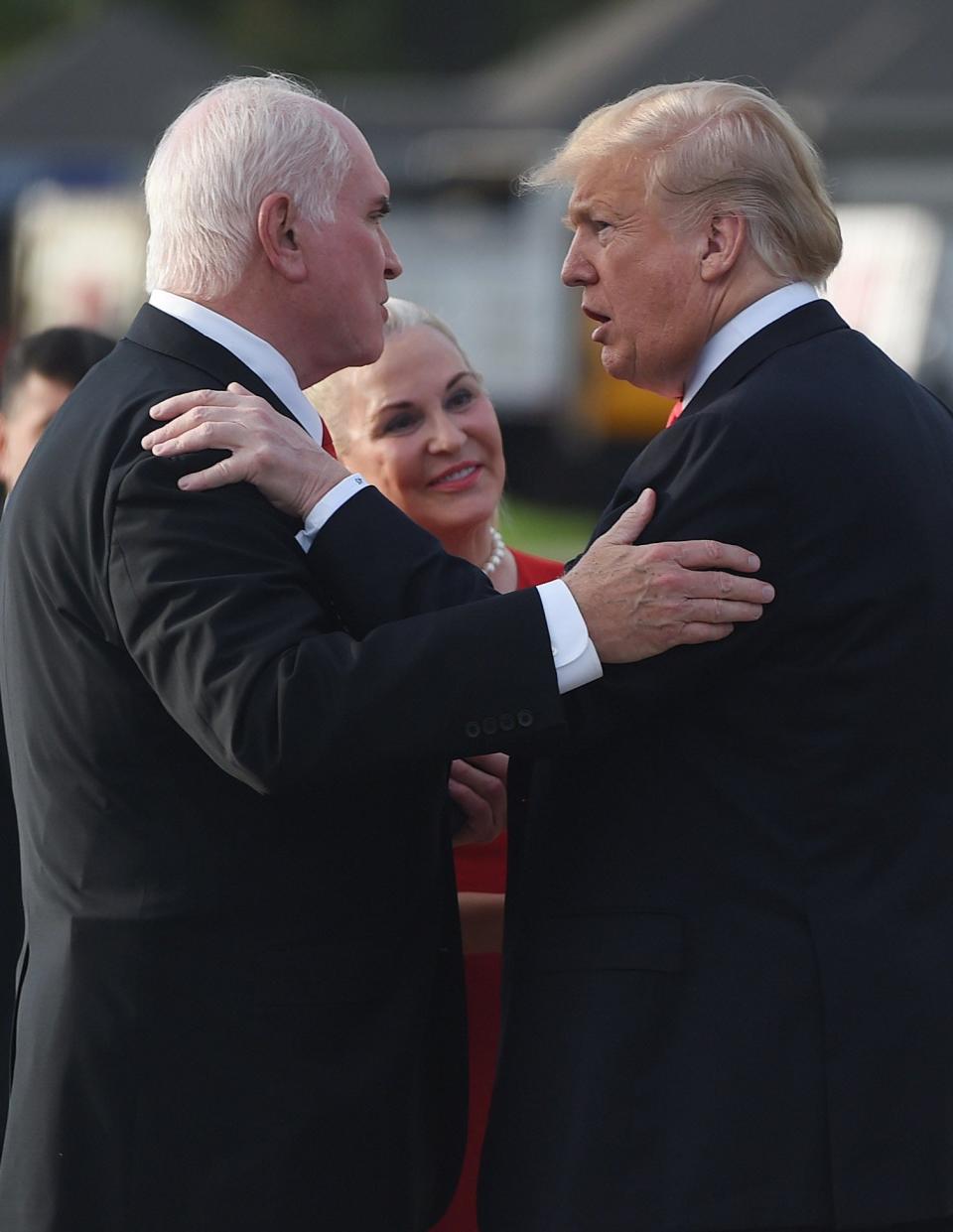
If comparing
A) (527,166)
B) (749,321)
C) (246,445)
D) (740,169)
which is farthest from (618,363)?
(527,166)

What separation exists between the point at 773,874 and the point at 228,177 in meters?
1.21

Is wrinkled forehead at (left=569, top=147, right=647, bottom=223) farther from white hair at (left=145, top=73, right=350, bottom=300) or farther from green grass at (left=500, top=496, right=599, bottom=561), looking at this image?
green grass at (left=500, top=496, right=599, bottom=561)

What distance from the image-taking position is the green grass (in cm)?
1712

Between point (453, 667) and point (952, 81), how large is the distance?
3070cm

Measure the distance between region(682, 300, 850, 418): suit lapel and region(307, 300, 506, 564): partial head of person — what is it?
50.8 inches

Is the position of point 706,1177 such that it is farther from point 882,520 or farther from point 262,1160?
point 882,520

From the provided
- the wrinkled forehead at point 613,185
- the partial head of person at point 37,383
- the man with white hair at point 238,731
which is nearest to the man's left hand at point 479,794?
the man with white hair at point 238,731

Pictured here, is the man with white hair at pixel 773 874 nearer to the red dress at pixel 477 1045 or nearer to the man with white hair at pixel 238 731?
the man with white hair at pixel 238 731

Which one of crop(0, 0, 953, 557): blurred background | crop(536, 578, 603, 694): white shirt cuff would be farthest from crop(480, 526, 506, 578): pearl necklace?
crop(0, 0, 953, 557): blurred background

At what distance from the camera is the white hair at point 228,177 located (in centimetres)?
273

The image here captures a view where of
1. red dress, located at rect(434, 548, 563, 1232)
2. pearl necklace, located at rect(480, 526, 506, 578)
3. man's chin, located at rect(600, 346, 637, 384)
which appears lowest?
red dress, located at rect(434, 548, 563, 1232)

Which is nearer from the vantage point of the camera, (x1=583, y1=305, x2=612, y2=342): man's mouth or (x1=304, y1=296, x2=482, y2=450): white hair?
(x1=583, y1=305, x2=612, y2=342): man's mouth

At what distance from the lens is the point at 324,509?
2.61 m

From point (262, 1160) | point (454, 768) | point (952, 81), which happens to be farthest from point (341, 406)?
point (952, 81)
